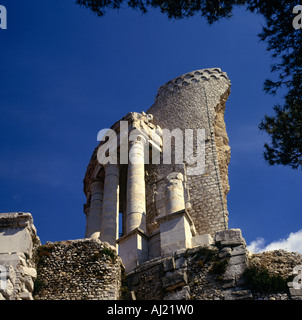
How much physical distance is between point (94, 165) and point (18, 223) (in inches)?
447

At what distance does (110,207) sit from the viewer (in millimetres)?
20766

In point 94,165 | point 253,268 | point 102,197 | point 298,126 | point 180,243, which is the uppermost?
point 94,165

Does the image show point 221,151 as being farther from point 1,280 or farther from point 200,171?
point 1,280

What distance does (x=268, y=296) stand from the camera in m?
11.9

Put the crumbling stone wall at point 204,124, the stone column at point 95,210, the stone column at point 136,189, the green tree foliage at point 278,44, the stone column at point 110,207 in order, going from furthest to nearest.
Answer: the stone column at point 95,210 < the stone column at point 110,207 < the crumbling stone wall at point 204,124 < the stone column at point 136,189 < the green tree foliage at point 278,44

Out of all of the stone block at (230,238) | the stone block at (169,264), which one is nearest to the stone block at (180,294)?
A: the stone block at (169,264)

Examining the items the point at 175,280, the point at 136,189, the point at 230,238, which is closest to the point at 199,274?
the point at 175,280

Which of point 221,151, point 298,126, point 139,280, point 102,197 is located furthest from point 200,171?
point 298,126

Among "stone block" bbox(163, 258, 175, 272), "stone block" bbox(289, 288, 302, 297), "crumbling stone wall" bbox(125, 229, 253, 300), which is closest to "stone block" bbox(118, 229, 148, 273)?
"crumbling stone wall" bbox(125, 229, 253, 300)

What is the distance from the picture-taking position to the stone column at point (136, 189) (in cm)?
1814

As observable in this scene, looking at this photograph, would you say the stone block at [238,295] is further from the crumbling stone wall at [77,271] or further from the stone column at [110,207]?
the stone column at [110,207]

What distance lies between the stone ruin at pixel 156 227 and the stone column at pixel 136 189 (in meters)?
0.04

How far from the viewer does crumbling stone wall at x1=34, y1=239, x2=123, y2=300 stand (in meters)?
12.9

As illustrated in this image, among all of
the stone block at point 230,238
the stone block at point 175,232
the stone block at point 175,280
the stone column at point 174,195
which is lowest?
the stone block at point 175,280
